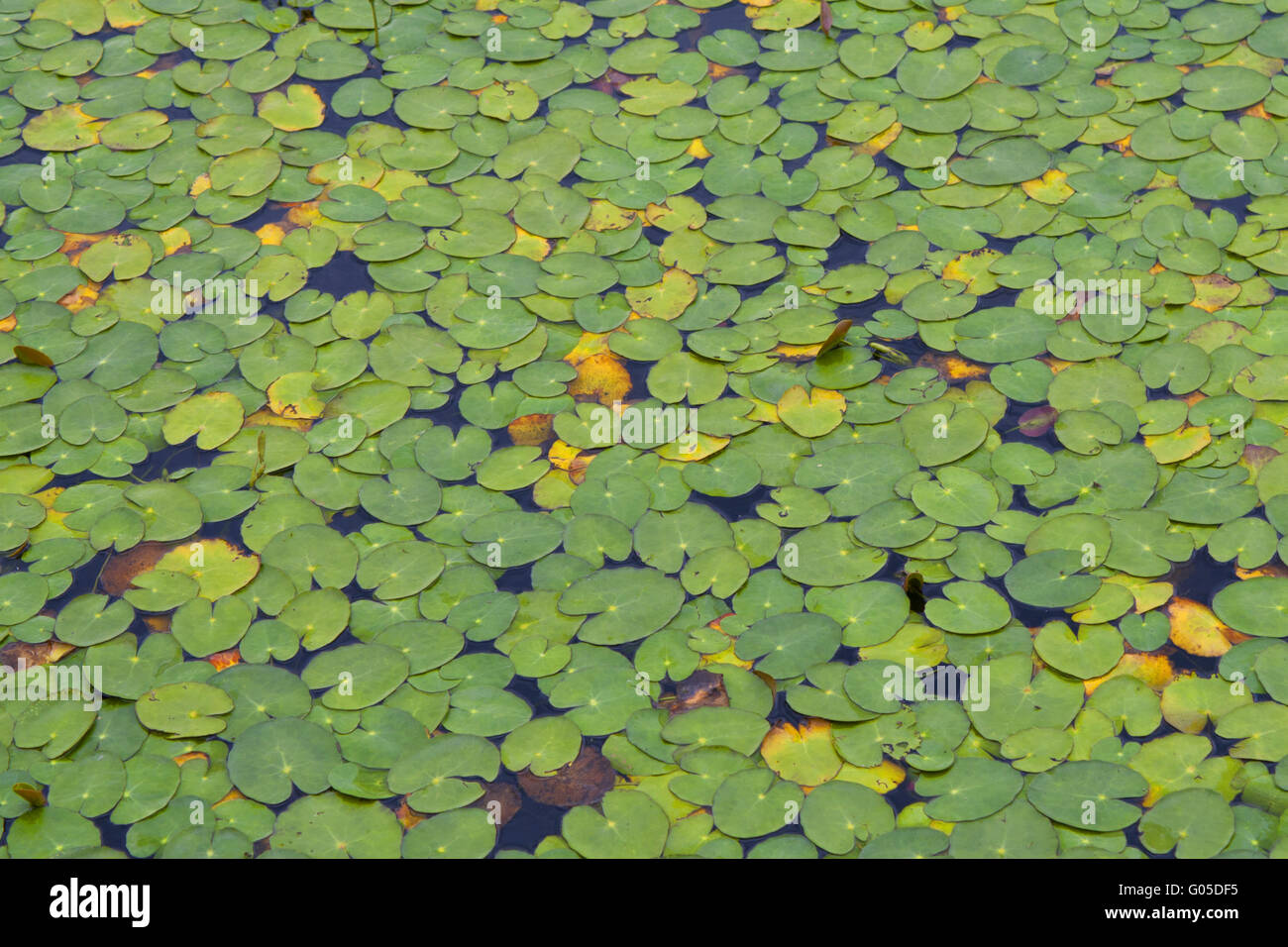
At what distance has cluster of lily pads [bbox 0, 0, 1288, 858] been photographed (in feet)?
13.8

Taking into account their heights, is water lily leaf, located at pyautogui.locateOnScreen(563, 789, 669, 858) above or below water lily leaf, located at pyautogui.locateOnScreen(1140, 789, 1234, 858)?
below

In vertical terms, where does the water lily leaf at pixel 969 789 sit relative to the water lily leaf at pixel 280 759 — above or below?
above

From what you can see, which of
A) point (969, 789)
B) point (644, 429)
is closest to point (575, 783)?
point (969, 789)

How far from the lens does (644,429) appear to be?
517 cm

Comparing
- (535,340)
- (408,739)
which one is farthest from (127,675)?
(535,340)

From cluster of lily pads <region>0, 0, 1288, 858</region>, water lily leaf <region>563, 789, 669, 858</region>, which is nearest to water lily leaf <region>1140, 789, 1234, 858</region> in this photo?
cluster of lily pads <region>0, 0, 1288, 858</region>

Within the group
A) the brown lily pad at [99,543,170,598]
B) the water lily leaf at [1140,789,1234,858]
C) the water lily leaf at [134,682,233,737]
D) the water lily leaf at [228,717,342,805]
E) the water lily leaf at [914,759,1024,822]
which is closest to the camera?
the water lily leaf at [1140,789,1234,858]

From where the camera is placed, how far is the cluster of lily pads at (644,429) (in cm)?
420

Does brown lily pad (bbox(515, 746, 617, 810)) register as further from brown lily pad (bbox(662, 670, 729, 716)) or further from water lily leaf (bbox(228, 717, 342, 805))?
water lily leaf (bbox(228, 717, 342, 805))

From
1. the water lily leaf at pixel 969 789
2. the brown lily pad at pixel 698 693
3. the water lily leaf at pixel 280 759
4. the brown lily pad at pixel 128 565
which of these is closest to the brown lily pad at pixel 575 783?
the brown lily pad at pixel 698 693

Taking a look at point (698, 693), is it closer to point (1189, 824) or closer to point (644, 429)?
point (644, 429)

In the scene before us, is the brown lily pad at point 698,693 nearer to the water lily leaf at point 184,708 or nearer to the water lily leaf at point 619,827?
the water lily leaf at point 619,827

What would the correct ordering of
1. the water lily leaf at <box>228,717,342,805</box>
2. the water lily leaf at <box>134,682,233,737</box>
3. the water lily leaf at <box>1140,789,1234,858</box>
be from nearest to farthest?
the water lily leaf at <box>1140,789,1234,858</box> < the water lily leaf at <box>228,717,342,805</box> < the water lily leaf at <box>134,682,233,737</box>
